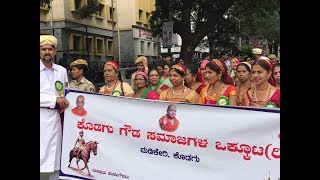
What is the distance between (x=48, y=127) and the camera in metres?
3.95

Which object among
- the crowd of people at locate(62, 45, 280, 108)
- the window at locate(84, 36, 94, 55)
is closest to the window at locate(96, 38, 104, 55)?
the window at locate(84, 36, 94, 55)

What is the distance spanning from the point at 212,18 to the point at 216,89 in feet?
23.1

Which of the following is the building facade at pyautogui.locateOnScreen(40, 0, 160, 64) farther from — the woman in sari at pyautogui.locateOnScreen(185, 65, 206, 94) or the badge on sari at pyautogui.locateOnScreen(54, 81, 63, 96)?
the badge on sari at pyautogui.locateOnScreen(54, 81, 63, 96)

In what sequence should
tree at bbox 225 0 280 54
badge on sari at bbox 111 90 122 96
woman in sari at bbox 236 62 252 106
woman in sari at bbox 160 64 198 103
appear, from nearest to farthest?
1. woman in sari at bbox 160 64 198 103
2. woman in sari at bbox 236 62 252 106
3. badge on sari at bbox 111 90 122 96
4. tree at bbox 225 0 280 54

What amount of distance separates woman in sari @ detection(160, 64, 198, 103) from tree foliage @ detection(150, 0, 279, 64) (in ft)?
14.6

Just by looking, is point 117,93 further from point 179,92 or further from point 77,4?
point 77,4

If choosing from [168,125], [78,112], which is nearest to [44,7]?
[78,112]

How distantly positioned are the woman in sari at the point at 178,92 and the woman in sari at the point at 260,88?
1.61 feet

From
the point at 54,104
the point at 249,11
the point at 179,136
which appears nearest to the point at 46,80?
the point at 54,104

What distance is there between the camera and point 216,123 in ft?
10.7

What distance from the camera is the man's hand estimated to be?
3.92 meters

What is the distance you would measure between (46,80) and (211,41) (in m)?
7.42

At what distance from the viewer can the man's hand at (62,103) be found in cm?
392

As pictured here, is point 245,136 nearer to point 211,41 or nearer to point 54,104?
point 54,104
